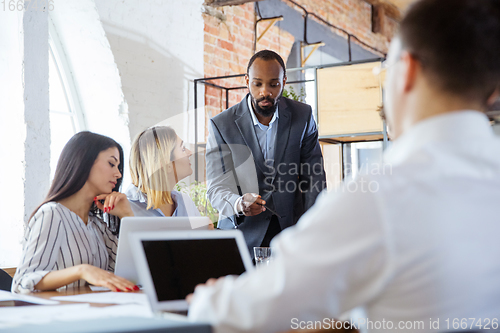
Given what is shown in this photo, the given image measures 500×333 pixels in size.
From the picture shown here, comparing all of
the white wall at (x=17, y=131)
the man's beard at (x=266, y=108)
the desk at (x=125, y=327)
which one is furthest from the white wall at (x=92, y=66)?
the desk at (x=125, y=327)

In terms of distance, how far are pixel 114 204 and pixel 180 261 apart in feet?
2.91

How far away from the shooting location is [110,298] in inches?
49.4

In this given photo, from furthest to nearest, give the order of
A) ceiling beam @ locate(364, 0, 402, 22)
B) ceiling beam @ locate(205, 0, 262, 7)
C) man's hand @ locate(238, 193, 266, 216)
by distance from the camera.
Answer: ceiling beam @ locate(364, 0, 402, 22) < ceiling beam @ locate(205, 0, 262, 7) < man's hand @ locate(238, 193, 266, 216)

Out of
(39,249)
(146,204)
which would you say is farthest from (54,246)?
(146,204)

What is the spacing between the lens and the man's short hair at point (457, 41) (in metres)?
0.66

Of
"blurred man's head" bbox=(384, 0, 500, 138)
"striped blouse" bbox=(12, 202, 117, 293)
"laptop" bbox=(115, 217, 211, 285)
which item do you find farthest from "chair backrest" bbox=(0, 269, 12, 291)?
"blurred man's head" bbox=(384, 0, 500, 138)

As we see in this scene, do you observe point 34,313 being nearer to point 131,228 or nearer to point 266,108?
point 131,228

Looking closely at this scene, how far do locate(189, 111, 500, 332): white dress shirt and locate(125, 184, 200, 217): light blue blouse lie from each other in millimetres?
1600

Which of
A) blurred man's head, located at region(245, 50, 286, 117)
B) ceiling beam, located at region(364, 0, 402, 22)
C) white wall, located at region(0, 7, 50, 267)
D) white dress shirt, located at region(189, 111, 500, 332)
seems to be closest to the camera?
white dress shirt, located at region(189, 111, 500, 332)

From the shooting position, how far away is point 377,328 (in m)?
0.69

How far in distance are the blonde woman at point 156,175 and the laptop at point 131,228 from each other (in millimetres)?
669

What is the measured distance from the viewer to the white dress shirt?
0.62 m

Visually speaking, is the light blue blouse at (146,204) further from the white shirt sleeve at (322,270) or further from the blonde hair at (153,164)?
the white shirt sleeve at (322,270)

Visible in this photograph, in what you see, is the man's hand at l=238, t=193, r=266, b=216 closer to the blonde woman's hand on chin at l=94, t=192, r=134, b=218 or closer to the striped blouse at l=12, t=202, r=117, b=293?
the blonde woman's hand on chin at l=94, t=192, r=134, b=218
